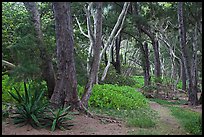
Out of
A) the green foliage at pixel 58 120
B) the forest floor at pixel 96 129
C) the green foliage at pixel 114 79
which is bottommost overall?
the forest floor at pixel 96 129

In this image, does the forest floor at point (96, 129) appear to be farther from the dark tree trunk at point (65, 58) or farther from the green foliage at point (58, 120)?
the dark tree trunk at point (65, 58)

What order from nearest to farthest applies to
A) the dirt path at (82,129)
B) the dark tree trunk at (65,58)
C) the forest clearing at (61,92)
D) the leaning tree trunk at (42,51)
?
the dirt path at (82,129) < the forest clearing at (61,92) < the dark tree trunk at (65,58) < the leaning tree trunk at (42,51)

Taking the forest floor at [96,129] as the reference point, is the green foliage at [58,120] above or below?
above

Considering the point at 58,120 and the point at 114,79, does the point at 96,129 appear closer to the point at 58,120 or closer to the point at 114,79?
the point at 58,120

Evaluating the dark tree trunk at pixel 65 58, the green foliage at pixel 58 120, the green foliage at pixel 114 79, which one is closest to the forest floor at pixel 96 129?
the green foliage at pixel 58 120

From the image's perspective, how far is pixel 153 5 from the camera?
823 inches

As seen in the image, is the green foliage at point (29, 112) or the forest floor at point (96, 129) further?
the green foliage at point (29, 112)

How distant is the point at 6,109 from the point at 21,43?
2.39 meters

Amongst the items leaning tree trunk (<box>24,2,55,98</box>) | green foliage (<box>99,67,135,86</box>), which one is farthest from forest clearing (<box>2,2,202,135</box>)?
green foliage (<box>99,67,135,86</box>)

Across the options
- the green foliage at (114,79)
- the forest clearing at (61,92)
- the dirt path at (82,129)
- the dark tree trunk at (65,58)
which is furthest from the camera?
the green foliage at (114,79)

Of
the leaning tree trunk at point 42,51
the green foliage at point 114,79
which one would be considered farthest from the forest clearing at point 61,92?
the green foliage at point 114,79

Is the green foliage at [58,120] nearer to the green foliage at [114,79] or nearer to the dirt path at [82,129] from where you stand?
the dirt path at [82,129]

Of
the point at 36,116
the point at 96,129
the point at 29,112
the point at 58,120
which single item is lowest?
the point at 96,129

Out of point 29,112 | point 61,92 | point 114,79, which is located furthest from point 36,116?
point 114,79
